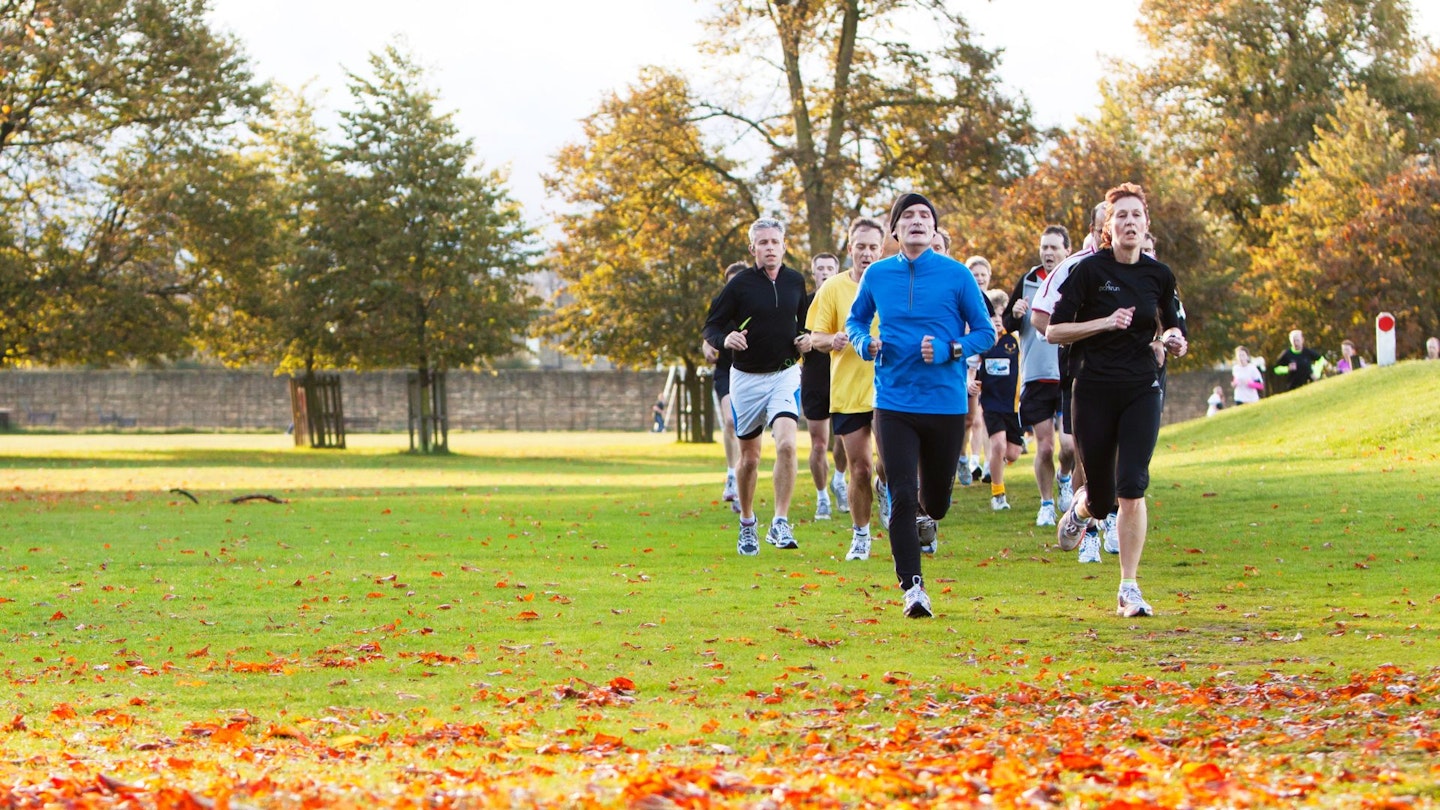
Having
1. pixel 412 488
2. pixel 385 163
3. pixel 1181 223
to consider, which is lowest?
pixel 412 488

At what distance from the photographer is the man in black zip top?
12.9 m

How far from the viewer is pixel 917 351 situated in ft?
31.0

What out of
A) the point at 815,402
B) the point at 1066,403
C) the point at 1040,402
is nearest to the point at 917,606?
the point at 1066,403

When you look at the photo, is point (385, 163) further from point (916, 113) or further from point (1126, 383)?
point (1126, 383)

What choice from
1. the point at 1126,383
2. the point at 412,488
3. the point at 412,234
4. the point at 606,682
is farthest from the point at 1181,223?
the point at 606,682

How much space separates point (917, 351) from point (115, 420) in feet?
231

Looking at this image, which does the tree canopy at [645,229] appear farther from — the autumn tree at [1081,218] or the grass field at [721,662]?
the grass field at [721,662]

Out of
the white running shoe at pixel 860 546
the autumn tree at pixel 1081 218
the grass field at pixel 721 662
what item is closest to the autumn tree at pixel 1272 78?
the autumn tree at pixel 1081 218

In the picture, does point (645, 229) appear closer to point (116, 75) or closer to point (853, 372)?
point (116, 75)

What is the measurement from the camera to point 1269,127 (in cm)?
5597

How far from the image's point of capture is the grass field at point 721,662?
16.3 feet

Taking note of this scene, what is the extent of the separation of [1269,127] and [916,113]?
885 inches

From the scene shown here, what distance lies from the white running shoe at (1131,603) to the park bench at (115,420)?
7059cm

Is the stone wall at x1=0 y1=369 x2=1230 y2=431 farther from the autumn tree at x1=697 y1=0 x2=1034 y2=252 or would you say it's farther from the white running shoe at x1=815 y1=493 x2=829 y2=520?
the white running shoe at x1=815 y1=493 x2=829 y2=520
